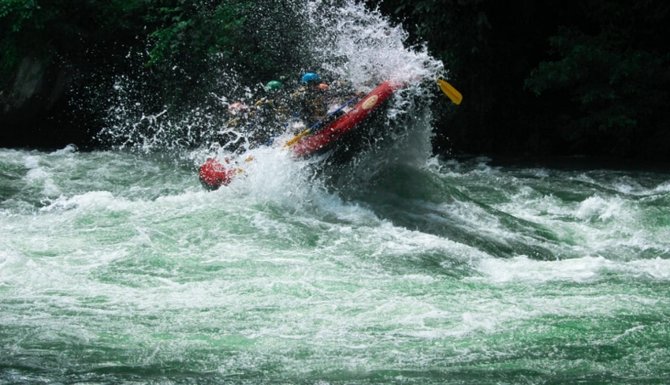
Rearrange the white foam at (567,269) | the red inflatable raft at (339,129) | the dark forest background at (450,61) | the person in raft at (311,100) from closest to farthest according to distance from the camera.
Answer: the white foam at (567,269) → the red inflatable raft at (339,129) → the person in raft at (311,100) → the dark forest background at (450,61)

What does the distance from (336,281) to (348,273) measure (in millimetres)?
229

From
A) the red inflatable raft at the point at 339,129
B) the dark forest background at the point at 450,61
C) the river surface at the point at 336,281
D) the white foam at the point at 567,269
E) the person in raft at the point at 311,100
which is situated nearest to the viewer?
the river surface at the point at 336,281

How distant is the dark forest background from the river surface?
5.54ft

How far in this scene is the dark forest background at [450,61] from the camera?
10797 millimetres

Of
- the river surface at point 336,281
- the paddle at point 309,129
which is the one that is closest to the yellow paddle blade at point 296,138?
the paddle at point 309,129

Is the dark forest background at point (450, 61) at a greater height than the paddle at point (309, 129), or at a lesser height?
greater

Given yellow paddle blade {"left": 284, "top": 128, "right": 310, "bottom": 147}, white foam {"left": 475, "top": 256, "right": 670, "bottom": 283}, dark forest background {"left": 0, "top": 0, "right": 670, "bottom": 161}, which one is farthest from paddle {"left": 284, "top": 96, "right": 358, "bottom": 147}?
dark forest background {"left": 0, "top": 0, "right": 670, "bottom": 161}

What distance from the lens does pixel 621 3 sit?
11.1 meters

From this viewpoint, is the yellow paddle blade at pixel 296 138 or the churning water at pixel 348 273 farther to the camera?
the yellow paddle blade at pixel 296 138

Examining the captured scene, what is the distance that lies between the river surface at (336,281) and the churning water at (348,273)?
18 millimetres

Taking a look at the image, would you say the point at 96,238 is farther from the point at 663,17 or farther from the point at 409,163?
the point at 663,17

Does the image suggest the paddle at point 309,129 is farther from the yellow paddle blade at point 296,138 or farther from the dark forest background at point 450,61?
the dark forest background at point 450,61

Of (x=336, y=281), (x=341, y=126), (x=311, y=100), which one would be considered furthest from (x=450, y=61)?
(x=336, y=281)

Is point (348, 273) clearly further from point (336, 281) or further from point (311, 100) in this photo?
point (311, 100)
